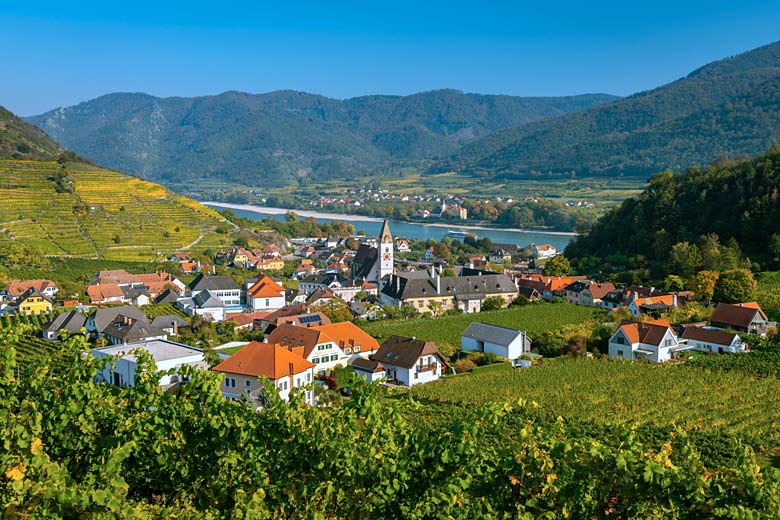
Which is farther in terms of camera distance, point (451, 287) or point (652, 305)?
point (451, 287)

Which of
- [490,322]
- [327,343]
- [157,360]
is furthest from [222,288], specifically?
[157,360]

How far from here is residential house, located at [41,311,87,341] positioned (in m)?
30.9

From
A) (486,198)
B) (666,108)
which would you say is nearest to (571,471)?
(486,198)

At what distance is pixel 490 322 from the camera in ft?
114

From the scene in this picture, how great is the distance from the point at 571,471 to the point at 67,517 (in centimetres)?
464

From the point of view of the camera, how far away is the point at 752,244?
4700cm

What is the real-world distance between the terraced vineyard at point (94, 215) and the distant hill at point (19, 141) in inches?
187

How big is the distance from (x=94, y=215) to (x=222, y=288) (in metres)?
22.4

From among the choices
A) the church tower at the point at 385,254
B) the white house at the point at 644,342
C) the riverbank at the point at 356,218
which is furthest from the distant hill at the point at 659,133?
the white house at the point at 644,342

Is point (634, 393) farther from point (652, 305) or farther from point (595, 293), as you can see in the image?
point (595, 293)

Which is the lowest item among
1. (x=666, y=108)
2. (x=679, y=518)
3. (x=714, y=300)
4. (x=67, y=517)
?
(x=714, y=300)

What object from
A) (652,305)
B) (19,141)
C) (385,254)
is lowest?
(652,305)

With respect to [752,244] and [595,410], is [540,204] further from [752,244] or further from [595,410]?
[595,410]

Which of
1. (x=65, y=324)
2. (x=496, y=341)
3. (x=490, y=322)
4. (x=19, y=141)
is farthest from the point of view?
(x=19, y=141)
